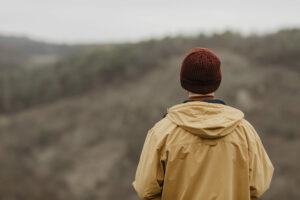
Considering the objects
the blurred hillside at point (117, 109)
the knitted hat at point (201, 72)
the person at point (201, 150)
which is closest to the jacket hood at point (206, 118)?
the person at point (201, 150)

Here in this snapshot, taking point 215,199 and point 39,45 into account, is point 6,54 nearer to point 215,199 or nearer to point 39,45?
point 39,45

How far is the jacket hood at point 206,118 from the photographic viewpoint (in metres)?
1.67

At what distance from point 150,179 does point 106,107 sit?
15.7 metres

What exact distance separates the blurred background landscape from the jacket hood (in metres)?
6.37

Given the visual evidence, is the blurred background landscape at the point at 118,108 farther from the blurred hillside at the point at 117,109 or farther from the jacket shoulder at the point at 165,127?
the jacket shoulder at the point at 165,127

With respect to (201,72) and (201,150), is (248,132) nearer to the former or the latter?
(201,150)

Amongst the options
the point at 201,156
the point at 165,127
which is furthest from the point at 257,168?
the point at 165,127

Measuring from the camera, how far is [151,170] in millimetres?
1791

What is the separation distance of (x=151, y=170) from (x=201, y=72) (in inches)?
23.6

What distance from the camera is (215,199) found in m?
1.74

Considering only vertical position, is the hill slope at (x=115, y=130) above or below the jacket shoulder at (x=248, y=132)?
below

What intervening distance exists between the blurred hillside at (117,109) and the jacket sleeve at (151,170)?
20.7 ft

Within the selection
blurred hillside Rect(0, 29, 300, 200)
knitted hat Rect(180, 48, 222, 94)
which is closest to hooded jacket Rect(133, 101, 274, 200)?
knitted hat Rect(180, 48, 222, 94)

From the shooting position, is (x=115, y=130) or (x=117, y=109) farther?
(x=117, y=109)
